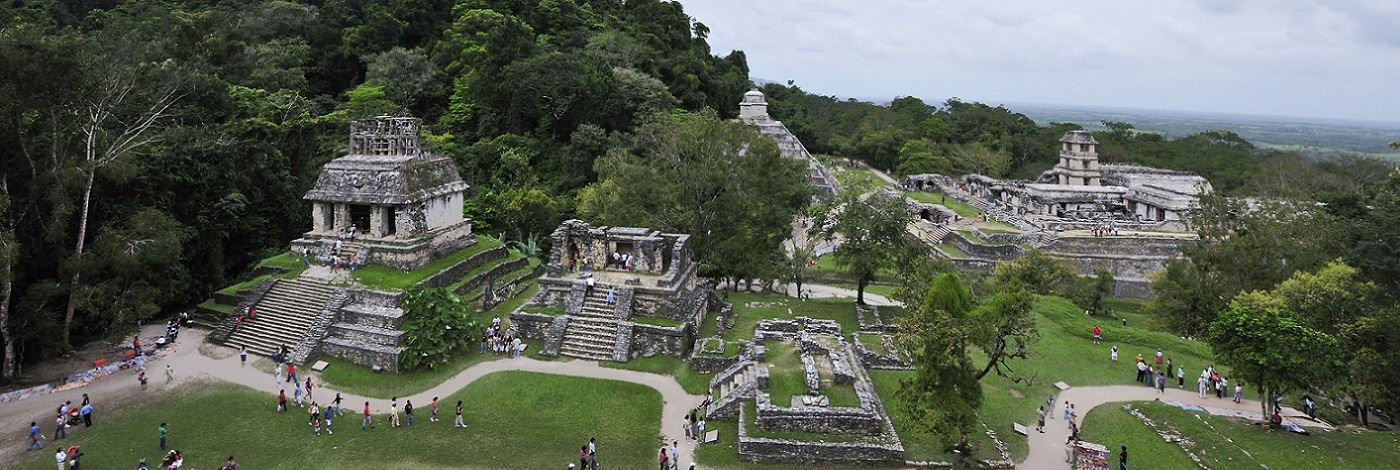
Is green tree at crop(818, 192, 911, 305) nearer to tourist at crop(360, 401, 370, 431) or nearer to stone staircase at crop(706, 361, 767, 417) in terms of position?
stone staircase at crop(706, 361, 767, 417)

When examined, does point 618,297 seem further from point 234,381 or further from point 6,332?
point 6,332

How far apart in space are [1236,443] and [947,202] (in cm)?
3498

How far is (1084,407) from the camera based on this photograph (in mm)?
17984

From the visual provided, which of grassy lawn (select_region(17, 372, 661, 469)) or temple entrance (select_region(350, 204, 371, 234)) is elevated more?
temple entrance (select_region(350, 204, 371, 234))

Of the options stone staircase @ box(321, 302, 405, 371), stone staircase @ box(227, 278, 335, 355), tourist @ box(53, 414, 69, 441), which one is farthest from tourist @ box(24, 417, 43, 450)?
stone staircase @ box(321, 302, 405, 371)

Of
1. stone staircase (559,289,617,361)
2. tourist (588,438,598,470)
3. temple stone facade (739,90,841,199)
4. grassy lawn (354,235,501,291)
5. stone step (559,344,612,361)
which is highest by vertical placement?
temple stone facade (739,90,841,199)

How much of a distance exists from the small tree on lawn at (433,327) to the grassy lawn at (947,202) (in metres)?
32.6

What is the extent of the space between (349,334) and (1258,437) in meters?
22.8

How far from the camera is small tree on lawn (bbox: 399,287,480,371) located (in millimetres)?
19219

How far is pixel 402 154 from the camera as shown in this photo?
2572 cm

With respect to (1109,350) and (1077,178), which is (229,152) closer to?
(1109,350)

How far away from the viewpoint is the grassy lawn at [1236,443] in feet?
48.3

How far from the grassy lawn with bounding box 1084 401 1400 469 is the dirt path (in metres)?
0.56

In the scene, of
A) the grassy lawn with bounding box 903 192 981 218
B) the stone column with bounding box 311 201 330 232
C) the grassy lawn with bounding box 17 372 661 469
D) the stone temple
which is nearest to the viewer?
the grassy lawn with bounding box 17 372 661 469
